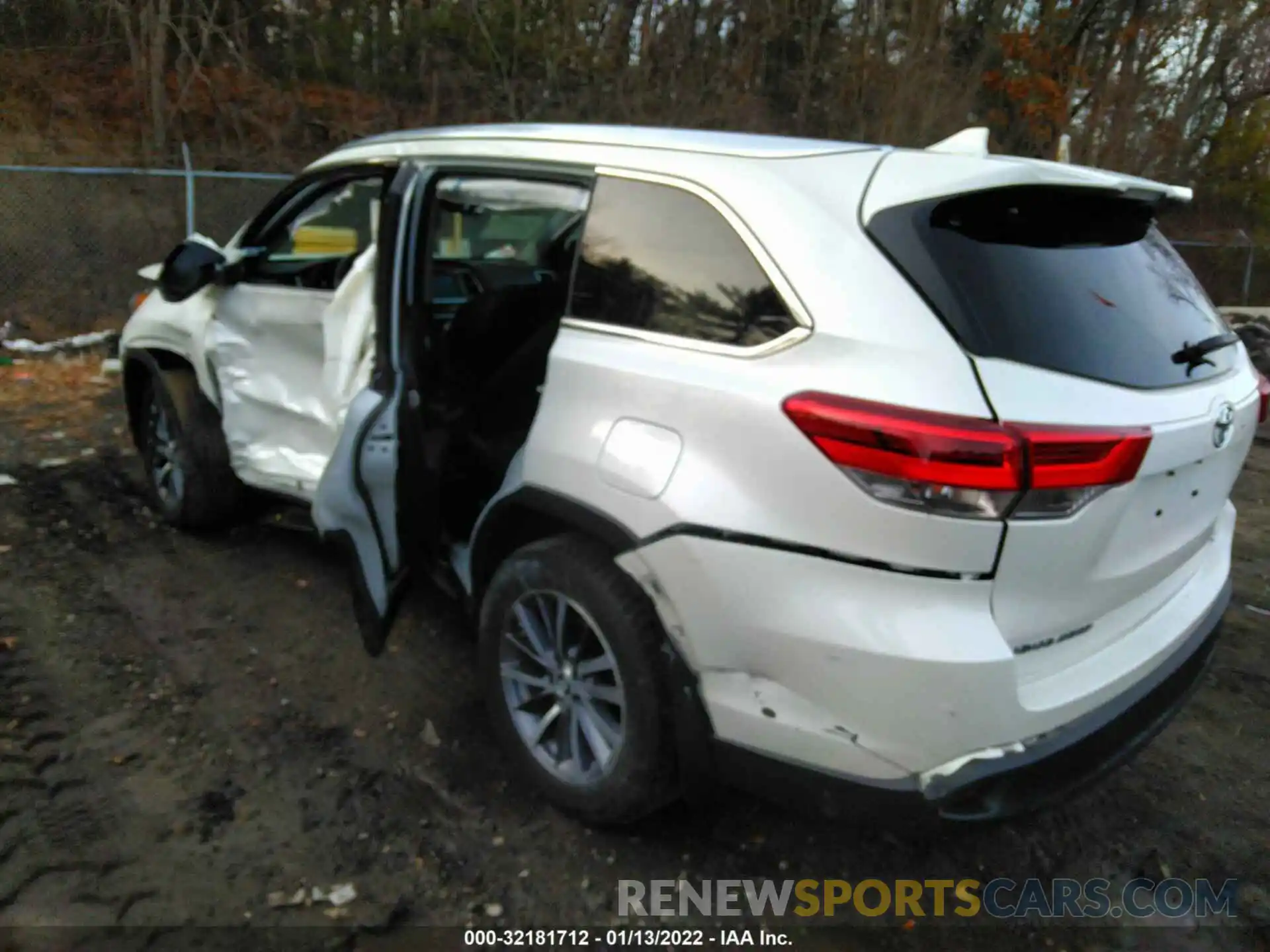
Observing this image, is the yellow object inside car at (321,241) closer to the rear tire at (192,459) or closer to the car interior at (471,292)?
the car interior at (471,292)

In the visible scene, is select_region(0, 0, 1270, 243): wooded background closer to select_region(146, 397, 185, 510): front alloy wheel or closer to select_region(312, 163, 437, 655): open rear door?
select_region(146, 397, 185, 510): front alloy wheel

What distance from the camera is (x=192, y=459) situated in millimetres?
4332

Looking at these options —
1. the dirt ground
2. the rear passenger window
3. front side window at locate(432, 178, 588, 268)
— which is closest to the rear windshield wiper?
the rear passenger window

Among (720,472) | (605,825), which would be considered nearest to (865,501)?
(720,472)

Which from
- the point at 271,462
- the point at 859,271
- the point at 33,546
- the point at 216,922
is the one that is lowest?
the point at 33,546

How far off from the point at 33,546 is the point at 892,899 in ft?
12.8

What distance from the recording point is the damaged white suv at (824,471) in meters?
2.00

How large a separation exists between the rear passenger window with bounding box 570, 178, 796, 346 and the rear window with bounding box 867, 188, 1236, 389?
315mm

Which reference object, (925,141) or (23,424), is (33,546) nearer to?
(23,424)

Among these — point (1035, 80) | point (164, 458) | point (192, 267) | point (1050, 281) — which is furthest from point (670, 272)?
point (1035, 80)

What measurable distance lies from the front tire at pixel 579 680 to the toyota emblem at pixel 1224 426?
146 centimetres

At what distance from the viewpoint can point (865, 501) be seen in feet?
6.54

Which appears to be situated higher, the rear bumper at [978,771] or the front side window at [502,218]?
the front side window at [502,218]

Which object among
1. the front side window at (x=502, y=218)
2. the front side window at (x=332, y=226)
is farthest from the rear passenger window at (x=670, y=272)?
the front side window at (x=332, y=226)
